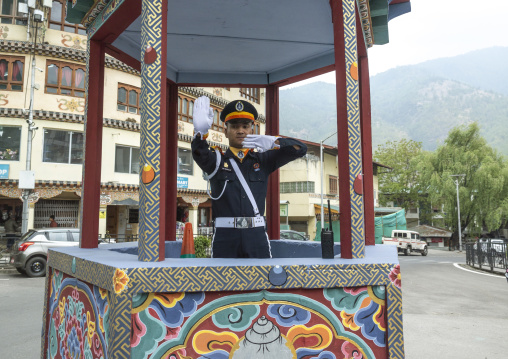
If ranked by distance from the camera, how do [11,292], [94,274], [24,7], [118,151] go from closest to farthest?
[94,274] < [11,292] < [24,7] < [118,151]

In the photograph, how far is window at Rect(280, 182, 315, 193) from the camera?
3519 cm

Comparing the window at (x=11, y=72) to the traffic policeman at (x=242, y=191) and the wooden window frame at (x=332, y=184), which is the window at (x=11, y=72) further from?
→ the wooden window frame at (x=332, y=184)

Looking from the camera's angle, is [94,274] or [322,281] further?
[94,274]

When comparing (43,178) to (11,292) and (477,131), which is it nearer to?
(11,292)

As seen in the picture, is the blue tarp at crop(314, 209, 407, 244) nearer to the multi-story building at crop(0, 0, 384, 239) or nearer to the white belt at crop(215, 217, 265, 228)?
the multi-story building at crop(0, 0, 384, 239)

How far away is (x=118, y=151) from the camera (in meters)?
21.5

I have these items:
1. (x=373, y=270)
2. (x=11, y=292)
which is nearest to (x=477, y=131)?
(x=11, y=292)

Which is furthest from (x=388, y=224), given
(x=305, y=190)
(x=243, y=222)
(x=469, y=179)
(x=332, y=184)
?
(x=243, y=222)

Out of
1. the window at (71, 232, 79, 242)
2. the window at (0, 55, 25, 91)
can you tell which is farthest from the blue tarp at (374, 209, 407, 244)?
the window at (0, 55, 25, 91)

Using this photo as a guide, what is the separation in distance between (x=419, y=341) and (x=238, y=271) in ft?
15.6

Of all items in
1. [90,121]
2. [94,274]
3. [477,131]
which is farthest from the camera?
[477,131]

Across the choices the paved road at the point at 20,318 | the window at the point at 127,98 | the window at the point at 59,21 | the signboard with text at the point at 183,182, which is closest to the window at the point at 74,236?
the paved road at the point at 20,318

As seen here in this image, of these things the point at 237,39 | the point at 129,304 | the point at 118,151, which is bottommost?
the point at 129,304

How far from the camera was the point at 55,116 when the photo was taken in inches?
776
